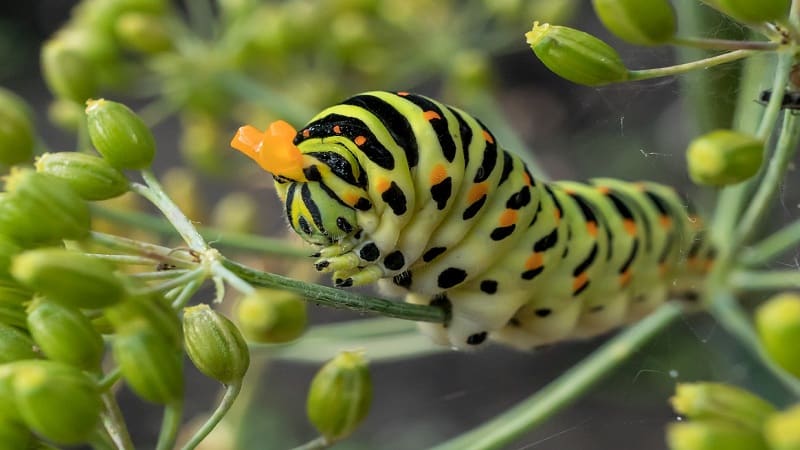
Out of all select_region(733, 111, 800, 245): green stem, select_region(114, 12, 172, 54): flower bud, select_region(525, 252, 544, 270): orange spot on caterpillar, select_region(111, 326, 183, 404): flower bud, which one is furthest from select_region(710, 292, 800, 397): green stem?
select_region(114, 12, 172, 54): flower bud

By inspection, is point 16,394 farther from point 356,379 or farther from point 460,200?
point 460,200

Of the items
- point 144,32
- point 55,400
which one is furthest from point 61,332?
point 144,32

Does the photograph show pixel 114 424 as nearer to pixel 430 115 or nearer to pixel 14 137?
pixel 430 115

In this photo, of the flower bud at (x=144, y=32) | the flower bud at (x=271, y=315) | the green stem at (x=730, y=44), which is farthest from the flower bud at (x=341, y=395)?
the flower bud at (x=144, y=32)

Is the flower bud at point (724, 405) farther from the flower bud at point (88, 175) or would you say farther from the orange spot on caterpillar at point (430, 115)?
the flower bud at point (88, 175)

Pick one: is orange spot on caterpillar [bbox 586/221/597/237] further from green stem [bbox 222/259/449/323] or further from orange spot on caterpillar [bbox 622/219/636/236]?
green stem [bbox 222/259/449/323]

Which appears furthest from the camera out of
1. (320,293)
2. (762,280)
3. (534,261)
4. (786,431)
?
(762,280)
